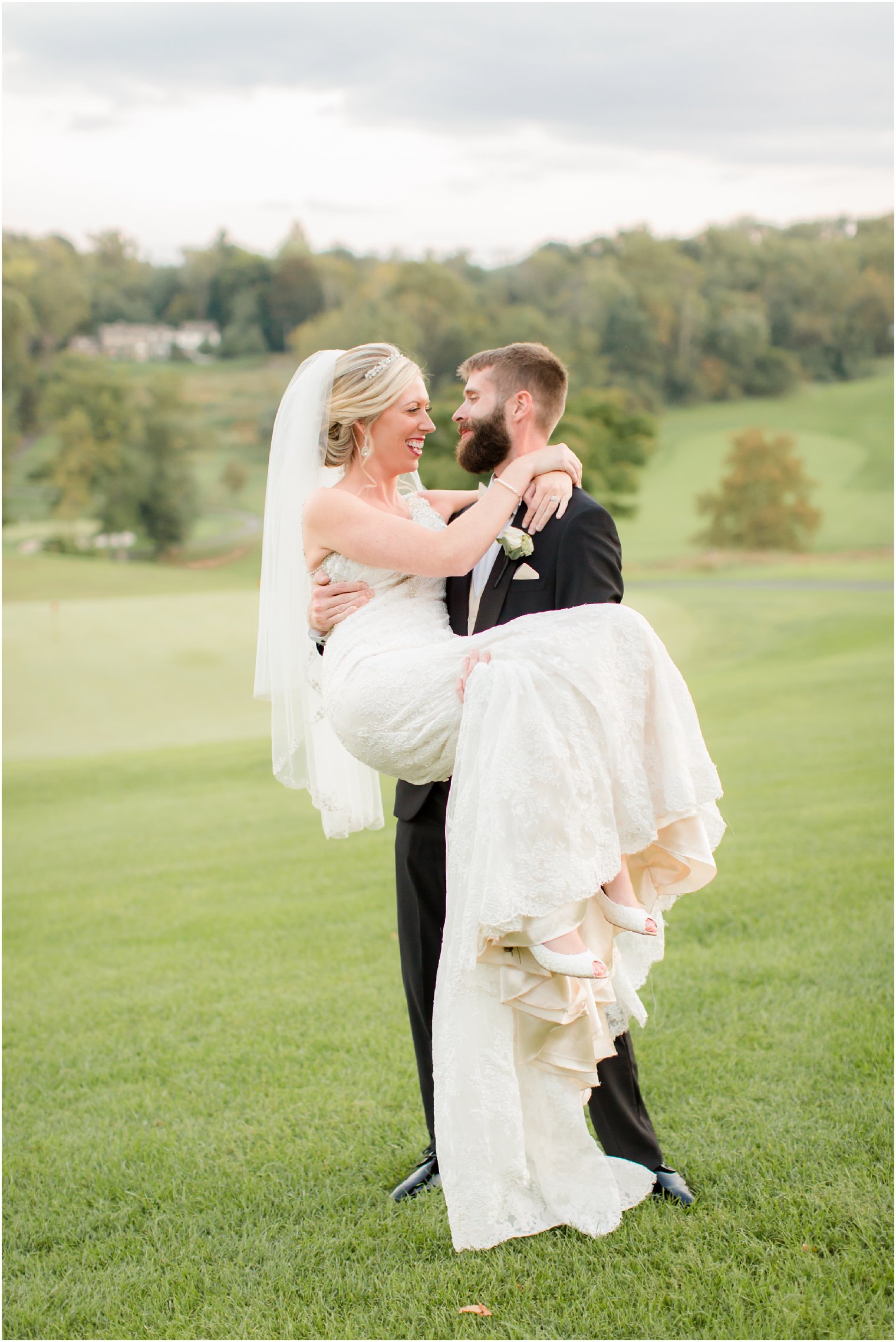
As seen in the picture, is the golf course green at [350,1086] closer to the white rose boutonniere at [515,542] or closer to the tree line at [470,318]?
the white rose boutonniere at [515,542]

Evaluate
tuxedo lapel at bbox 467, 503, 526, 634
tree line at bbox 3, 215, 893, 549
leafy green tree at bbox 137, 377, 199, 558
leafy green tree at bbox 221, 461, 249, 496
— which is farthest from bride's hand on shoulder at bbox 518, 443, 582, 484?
leafy green tree at bbox 221, 461, 249, 496

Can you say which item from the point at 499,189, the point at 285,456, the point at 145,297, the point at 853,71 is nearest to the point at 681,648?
the point at 285,456

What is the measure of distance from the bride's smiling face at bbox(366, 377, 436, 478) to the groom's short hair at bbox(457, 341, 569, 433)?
0.18m

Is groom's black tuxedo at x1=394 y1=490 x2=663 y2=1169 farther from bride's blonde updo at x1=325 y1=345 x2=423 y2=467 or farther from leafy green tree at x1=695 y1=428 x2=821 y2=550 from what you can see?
leafy green tree at x1=695 y1=428 x2=821 y2=550

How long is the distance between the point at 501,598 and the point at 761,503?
1282 inches

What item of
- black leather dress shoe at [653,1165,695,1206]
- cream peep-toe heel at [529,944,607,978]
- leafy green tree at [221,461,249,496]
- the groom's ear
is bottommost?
black leather dress shoe at [653,1165,695,1206]

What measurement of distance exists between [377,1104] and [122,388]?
3500cm

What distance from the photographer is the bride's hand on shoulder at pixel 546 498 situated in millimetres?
2793

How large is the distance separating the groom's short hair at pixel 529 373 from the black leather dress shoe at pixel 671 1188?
222 centimetres

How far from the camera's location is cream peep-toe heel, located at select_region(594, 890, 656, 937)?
9.03 ft

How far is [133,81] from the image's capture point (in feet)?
73.8

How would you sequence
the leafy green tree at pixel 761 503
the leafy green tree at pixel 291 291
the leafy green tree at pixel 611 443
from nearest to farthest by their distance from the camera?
the leafy green tree at pixel 611 443 → the leafy green tree at pixel 761 503 → the leafy green tree at pixel 291 291

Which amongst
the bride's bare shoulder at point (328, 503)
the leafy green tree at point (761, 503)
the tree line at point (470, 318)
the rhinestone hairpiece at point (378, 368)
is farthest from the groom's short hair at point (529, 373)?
the leafy green tree at point (761, 503)

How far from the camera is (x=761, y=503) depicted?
3366 cm
